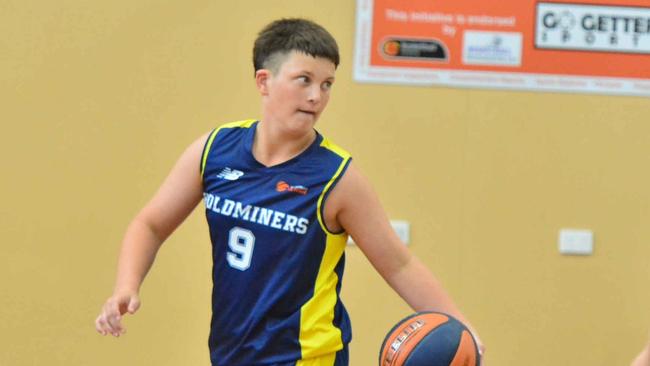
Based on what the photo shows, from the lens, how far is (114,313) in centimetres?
315

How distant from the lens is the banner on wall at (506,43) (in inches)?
231

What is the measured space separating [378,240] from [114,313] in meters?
0.82

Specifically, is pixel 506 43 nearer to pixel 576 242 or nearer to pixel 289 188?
pixel 576 242

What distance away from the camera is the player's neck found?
342 cm

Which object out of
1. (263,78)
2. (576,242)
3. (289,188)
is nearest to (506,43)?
(576,242)

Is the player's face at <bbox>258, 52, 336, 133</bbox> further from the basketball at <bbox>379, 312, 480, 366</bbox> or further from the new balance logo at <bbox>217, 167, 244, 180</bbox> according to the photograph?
the basketball at <bbox>379, 312, 480, 366</bbox>

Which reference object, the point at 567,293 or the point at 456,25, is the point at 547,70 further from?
the point at 567,293

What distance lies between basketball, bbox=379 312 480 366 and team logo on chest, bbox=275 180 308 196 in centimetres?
49

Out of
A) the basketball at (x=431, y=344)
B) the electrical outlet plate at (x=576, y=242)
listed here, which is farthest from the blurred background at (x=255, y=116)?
the basketball at (x=431, y=344)

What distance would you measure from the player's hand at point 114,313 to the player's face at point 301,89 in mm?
689

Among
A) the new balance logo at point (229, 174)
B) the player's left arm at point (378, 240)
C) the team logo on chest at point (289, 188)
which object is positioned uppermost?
the new balance logo at point (229, 174)

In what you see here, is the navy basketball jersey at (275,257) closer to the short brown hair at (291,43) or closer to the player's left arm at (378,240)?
the player's left arm at (378,240)

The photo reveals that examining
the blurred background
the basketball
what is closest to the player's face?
the basketball

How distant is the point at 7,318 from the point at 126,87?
1.34 m
